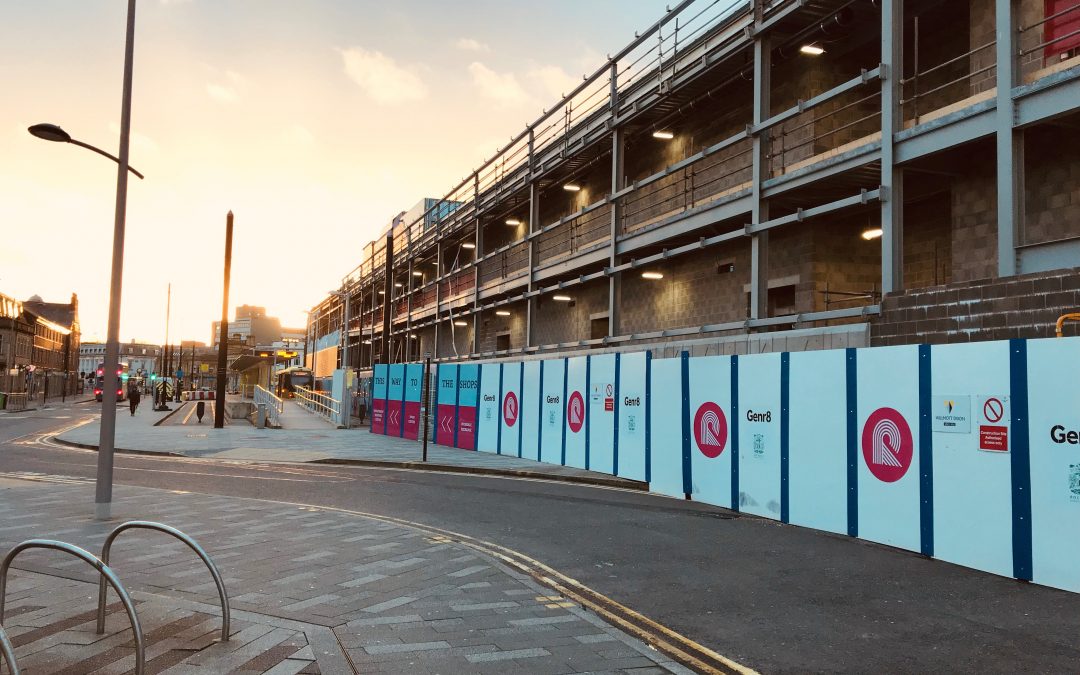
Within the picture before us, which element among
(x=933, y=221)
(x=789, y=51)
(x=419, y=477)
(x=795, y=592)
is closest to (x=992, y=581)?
(x=795, y=592)

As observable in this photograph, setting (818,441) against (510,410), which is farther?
(510,410)

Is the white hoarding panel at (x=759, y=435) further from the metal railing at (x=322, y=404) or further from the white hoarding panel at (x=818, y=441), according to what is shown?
the metal railing at (x=322, y=404)

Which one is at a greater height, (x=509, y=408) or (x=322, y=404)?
(x=509, y=408)

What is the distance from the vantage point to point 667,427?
13.8 m

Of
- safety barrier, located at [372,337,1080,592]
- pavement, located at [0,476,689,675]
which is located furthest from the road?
pavement, located at [0,476,689,675]

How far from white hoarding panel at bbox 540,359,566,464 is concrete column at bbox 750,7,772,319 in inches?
196

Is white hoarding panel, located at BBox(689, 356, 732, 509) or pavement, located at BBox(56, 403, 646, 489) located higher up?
white hoarding panel, located at BBox(689, 356, 732, 509)

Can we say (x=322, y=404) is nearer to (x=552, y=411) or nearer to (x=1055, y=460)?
(x=552, y=411)

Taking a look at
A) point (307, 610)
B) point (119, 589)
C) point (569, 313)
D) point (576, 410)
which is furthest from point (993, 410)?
point (569, 313)

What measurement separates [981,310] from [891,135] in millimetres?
4240

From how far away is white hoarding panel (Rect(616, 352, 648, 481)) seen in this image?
15008mm

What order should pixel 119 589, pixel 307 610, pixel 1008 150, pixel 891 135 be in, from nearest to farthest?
pixel 119 589 < pixel 307 610 < pixel 1008 150 < pixel 891 135

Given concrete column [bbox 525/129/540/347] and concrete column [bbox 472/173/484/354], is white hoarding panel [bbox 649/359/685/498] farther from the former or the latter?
concrete column [bbox 472/173/484/354]

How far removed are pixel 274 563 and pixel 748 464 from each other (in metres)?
7.31
